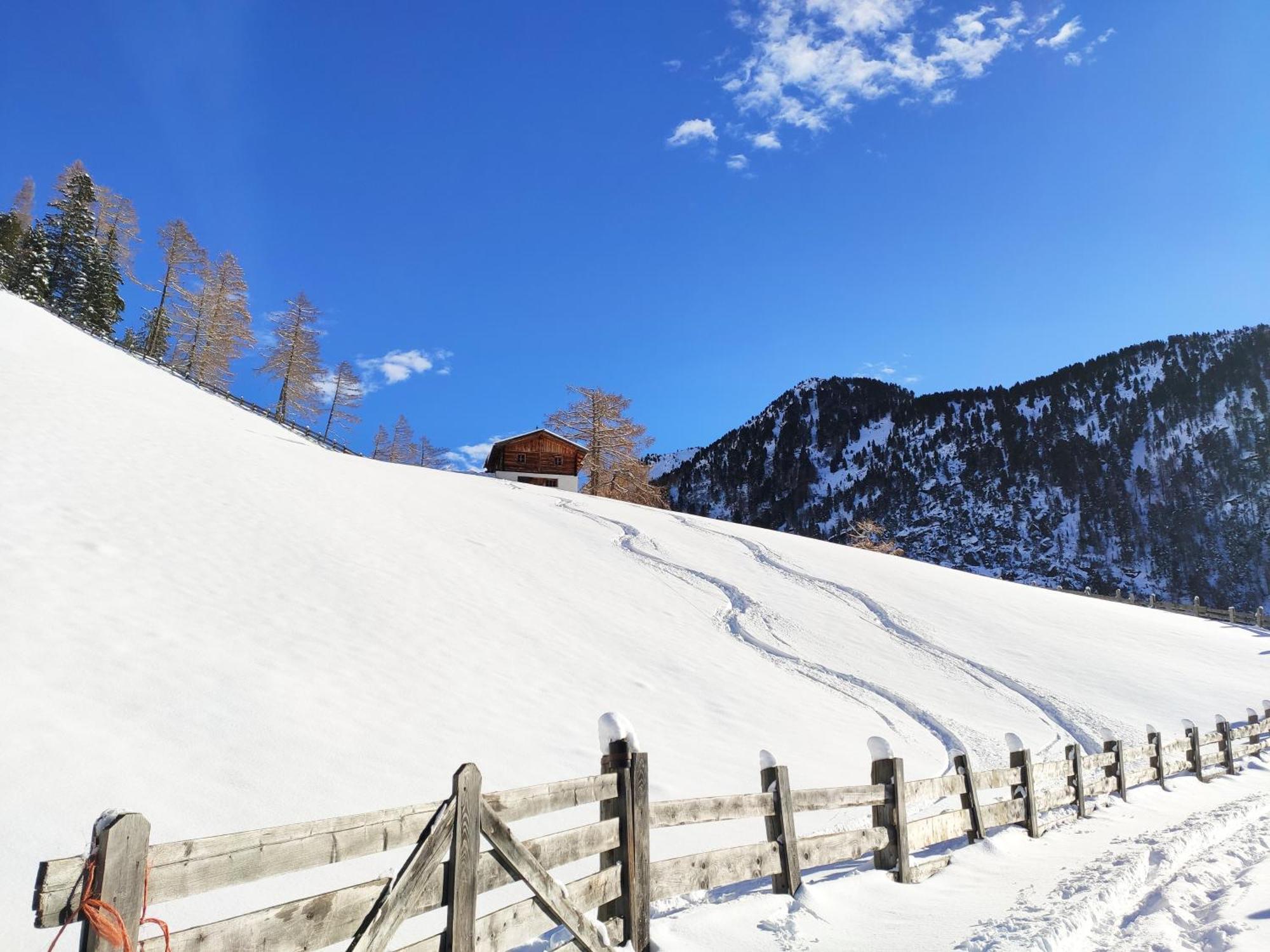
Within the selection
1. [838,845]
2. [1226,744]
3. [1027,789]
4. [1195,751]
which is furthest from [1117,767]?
[838,845]

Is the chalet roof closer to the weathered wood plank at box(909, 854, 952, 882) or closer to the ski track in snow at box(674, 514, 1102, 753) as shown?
the ski track in snow at box(674, 514, 1102, 753)

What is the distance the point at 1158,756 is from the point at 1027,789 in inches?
228

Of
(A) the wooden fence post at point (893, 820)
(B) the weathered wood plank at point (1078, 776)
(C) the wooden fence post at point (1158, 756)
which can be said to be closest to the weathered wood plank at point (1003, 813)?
(B) the weathered wood plank at point (1078, 776)

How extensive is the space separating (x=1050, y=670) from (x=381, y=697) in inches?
649

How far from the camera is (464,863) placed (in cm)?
370

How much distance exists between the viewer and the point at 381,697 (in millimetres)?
9461

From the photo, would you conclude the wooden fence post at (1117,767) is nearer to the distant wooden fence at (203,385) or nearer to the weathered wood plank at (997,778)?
the weathered wood plank at (997,778)

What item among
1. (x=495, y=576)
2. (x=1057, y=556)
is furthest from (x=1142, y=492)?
(x=495, y=576)

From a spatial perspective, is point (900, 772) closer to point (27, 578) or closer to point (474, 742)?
point (474, 742)

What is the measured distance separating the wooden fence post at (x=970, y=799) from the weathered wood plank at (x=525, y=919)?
516 centimetres

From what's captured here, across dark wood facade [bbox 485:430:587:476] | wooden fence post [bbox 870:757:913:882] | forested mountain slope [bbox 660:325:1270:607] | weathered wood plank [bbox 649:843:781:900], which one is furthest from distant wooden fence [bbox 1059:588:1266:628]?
forested mountain slope [bbox 660:325:1270:607]

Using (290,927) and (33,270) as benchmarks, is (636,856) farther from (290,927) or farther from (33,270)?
(33,270)

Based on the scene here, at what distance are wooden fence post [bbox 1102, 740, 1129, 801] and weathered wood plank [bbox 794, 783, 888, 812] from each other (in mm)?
7224

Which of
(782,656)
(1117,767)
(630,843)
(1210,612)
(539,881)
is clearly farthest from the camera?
(1210,612)
